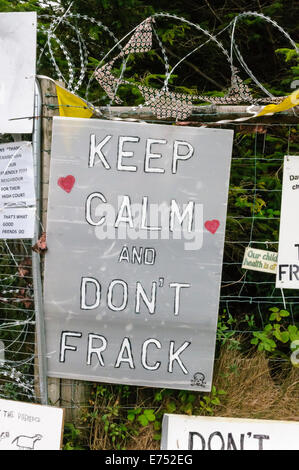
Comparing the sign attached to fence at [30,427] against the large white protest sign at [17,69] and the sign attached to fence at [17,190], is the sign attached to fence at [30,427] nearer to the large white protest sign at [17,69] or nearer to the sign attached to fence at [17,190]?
the sign attached to fence at [17,190]

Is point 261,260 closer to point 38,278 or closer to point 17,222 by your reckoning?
point 38,278

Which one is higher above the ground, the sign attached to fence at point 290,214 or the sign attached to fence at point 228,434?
the sign attached to fence at point 290,214

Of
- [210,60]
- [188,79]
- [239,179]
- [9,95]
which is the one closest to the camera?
[9,95]

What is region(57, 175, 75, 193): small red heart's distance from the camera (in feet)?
7.99

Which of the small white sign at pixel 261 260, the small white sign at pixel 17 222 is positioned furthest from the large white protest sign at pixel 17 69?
the small white sign at pixel 261 260

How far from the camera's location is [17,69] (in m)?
2.35

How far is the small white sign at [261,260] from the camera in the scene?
255 cm

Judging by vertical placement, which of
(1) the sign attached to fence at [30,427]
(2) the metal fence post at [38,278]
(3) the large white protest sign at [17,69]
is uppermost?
(3) the large white protest sign at [17,69]

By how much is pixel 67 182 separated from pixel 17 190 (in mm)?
315

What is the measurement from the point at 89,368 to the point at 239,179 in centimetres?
184

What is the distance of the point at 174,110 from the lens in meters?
2.42
